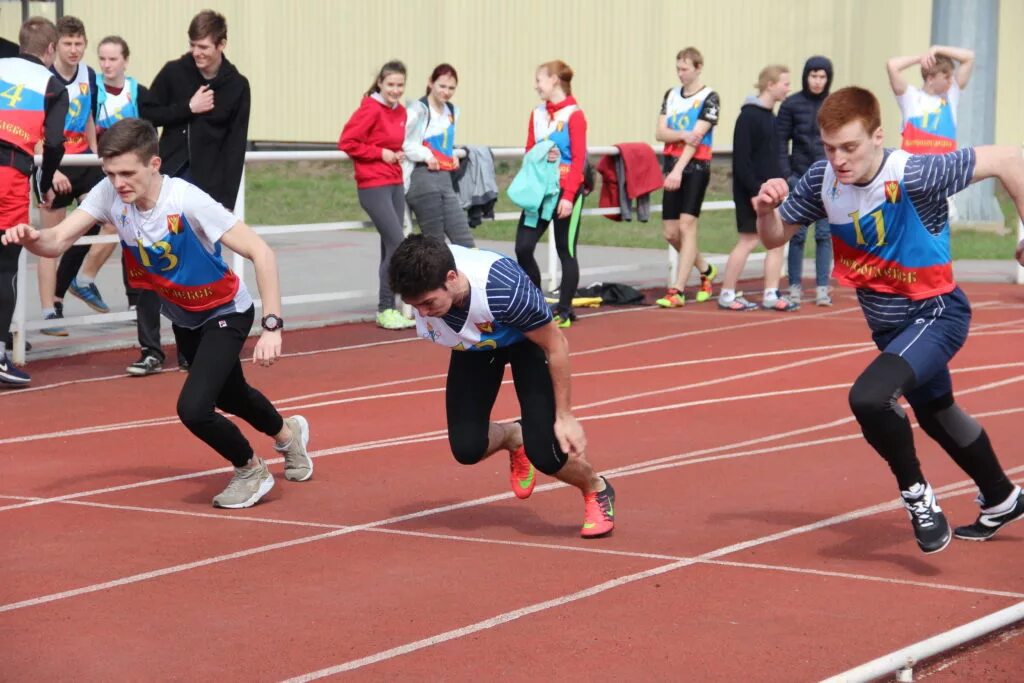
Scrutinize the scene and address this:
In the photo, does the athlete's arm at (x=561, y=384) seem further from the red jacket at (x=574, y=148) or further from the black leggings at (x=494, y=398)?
the red jacket at (x=574, y=148)

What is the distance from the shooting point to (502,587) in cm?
604

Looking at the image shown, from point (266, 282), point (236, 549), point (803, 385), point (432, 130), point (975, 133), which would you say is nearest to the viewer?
point (236, 549)

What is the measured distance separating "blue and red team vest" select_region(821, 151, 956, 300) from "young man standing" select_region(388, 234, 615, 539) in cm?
115

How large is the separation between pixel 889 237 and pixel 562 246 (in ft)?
22.5

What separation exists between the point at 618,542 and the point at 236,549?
1.50 m

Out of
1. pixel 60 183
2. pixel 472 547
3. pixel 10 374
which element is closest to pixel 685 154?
pixel 60 183

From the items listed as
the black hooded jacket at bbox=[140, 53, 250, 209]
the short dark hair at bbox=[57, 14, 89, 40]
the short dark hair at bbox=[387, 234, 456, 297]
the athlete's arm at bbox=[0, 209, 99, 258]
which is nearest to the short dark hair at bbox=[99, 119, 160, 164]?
the athlete's arm at bbox=[0, 209, 99, 258]

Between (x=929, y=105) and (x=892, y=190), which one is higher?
(x=892, y=190)

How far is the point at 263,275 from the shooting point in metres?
7.20

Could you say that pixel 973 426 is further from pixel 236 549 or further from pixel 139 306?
pixel 139 306

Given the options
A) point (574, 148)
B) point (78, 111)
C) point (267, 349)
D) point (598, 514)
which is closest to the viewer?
point (598, 514)

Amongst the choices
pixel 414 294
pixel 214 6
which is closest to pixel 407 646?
pixel 414 294

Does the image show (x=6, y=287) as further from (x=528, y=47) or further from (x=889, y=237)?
(x=528, y=47)

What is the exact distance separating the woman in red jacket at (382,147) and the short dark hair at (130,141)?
17.4 ft
